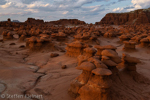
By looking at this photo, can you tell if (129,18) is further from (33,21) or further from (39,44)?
(39,44)

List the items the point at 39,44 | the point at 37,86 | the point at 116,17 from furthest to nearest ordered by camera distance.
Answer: the point at 116,17 → the point at 39,44 → the point at 37,86

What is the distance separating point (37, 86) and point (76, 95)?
964mm

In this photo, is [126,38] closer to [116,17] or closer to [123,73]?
[123,73]

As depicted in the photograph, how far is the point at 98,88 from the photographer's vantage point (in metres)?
1.99

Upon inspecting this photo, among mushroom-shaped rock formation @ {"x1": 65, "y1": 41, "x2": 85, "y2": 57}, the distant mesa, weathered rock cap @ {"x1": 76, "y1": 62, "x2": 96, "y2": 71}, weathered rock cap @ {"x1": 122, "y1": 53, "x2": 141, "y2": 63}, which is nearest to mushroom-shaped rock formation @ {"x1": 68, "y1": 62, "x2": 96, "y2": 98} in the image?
weathered rock cap @ {"x1": 76, "y1": 62, "x2": 96, "y2": 71}

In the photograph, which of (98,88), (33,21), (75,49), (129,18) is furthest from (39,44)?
(129,18)

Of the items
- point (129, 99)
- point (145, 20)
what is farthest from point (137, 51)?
point (145, 20)

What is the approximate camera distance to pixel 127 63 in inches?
135

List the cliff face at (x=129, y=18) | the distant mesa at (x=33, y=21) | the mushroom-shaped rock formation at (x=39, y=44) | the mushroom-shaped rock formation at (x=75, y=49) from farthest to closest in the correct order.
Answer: the cliff face at (x=129, y=18), the distant mesa at (x=33, y=21), the mushroom-shaped rock formation at (x=39, y=44), the mushroom-shaped rock formation at (x=75, y=49)

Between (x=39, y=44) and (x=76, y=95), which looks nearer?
(x=76, y=95)

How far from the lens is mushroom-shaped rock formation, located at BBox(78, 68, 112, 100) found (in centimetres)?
196

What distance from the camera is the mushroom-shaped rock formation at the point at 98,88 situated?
196cm

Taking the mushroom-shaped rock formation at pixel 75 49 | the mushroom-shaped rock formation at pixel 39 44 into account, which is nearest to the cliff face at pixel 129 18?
the mushroom-shaped rock formation at pixel 39 44

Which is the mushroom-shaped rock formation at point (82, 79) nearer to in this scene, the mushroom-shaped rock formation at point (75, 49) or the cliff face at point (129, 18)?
the mushroom-shaped rock formation at point (75, 49)
